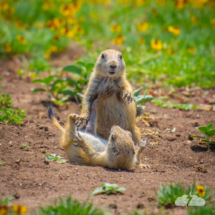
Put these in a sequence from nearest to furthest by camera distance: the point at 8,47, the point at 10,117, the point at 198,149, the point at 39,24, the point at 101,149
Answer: the point at 101,149, the point at 198,149, the point at 10,117, the point at 8,47, the point at 39,24

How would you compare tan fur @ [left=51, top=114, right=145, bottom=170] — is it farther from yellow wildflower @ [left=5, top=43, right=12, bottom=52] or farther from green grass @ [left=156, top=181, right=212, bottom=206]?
yellow wildflower @ [left=5, top=43, right=12, bottom=52]

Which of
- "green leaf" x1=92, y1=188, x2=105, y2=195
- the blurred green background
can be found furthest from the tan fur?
the blurred green background

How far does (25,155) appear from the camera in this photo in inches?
160

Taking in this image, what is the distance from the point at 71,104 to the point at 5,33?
367 centimetres

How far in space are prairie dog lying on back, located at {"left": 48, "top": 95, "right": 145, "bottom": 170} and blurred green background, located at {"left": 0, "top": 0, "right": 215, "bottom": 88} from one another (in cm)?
221

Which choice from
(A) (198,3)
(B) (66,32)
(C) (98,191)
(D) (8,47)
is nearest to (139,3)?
(A) (198,3)

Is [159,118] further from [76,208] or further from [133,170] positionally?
[76,208]

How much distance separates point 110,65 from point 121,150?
1.20 meters

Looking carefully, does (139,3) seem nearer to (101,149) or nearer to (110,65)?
(110,65)

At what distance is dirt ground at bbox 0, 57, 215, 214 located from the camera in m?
3.07

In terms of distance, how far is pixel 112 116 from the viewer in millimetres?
4465

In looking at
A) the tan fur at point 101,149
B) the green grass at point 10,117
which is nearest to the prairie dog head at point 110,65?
the tan fur at point 101,149

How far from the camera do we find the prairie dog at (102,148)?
3916 millimetres

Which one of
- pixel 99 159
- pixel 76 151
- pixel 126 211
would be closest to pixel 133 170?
pixel 99 159
